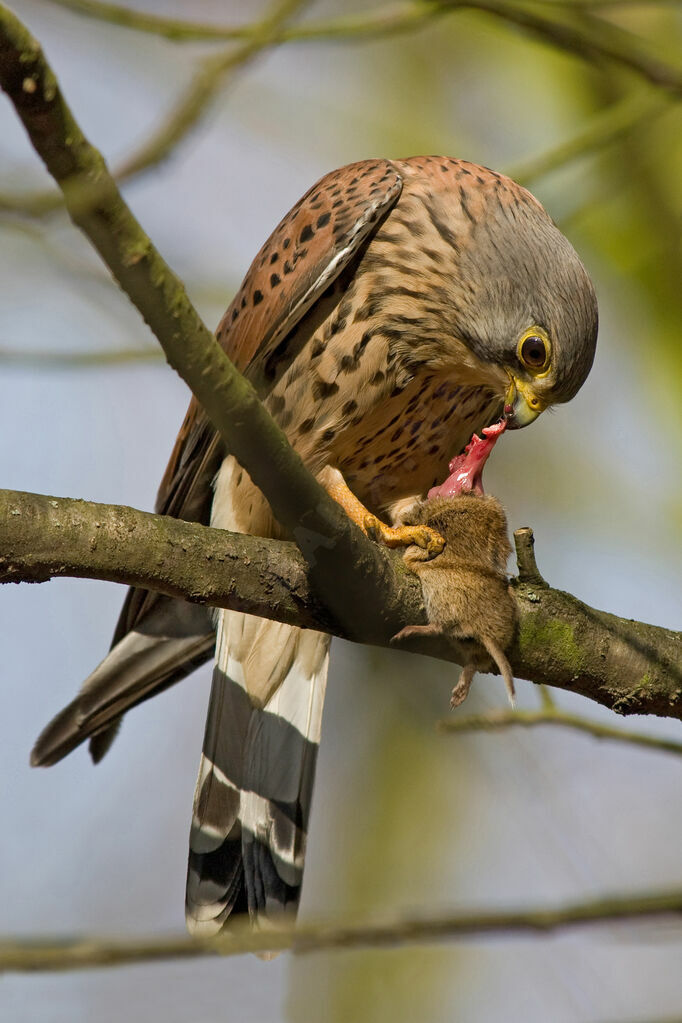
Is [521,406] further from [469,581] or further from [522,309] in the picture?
[469,581]

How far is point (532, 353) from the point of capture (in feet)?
Result: 12.3

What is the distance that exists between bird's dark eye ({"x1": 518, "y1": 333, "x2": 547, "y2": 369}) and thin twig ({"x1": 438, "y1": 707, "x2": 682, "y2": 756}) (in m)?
1.22

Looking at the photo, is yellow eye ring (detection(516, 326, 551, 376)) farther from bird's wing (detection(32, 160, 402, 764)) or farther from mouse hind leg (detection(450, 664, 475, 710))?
mouse hind leg (detection(450, 664, 475, 710))

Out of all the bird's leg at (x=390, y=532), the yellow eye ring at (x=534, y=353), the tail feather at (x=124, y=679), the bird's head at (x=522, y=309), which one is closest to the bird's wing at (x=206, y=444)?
the tail feather at (x=124, y=679)

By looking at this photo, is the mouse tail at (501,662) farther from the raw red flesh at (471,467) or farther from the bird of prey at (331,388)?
the bird of prey at (331,388)

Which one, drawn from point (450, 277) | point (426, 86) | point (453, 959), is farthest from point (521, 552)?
point (426, 86)

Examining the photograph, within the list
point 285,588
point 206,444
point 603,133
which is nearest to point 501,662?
point 285,588

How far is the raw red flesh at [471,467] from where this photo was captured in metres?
3.83

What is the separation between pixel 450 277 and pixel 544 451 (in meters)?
2.14

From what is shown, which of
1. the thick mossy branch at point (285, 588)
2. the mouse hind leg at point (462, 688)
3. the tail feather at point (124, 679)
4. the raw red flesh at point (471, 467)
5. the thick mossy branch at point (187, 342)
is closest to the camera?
the thick mossy branch at point (187, 342)

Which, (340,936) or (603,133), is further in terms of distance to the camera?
(603,133)

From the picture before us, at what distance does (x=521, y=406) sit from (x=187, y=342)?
69.6 inches

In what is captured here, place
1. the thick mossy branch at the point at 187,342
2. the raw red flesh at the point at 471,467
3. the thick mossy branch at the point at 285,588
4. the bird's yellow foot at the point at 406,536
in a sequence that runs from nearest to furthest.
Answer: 1. the thick mossy branch at the point at 187,342
2. the thick mossy branch at the point at 285,588
3. the bird's yellow foot at the point at 406,536
4. the raw red flesh at the point at 471,467

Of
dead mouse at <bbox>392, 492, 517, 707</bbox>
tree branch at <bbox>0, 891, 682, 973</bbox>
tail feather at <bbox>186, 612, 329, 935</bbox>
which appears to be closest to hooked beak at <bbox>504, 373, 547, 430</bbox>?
dead mouse at <bbox>392, 492, 517, 707</bbox>
